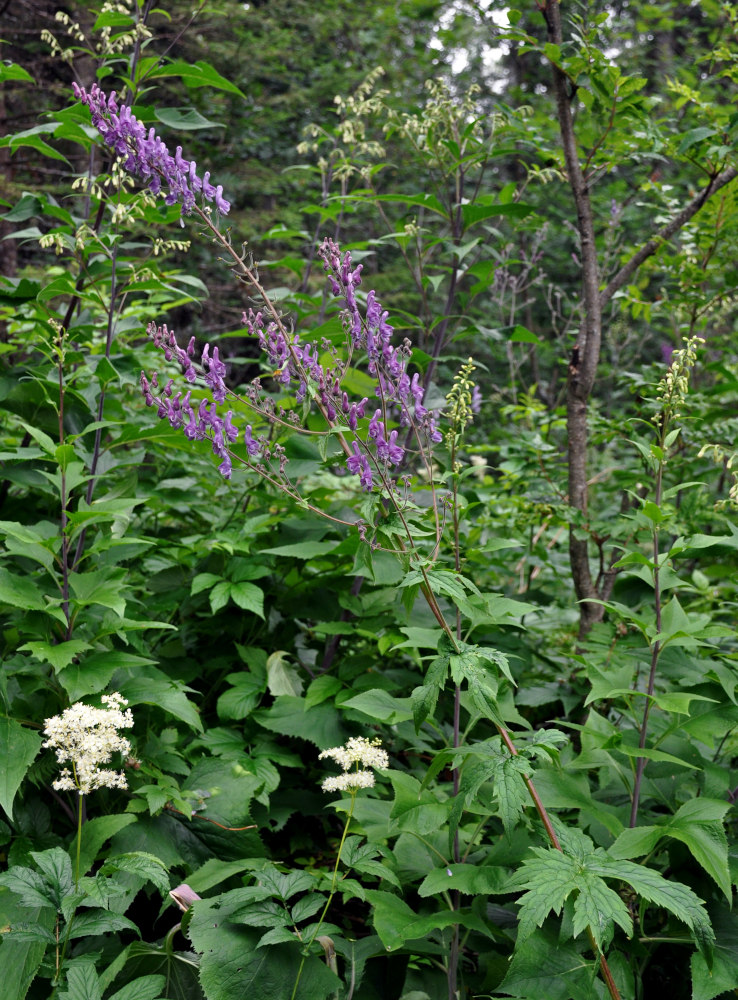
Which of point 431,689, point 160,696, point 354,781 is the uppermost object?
point 431,689

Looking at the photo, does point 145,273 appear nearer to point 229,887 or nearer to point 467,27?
point 229,887

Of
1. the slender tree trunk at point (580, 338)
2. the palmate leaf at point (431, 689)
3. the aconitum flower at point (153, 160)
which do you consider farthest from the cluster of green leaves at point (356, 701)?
the aconitum flower at point (153, 160)

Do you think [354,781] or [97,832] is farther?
[97,832]

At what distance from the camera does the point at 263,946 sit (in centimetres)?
176

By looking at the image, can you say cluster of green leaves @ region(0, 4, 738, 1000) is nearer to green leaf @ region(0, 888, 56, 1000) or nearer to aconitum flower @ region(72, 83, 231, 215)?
green leaf @ region(0, 888, 56, 1000)

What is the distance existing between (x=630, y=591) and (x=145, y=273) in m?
2.08

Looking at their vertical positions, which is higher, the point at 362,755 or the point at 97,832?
the point at 362,755

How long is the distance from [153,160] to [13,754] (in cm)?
149

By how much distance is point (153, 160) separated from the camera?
1.97m

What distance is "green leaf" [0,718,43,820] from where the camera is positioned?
5.87 ft

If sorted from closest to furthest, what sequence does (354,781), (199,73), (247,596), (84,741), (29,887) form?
(29,887) < (84,741) < (354,781) < (247,596) < (199,73)

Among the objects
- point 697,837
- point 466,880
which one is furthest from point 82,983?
point 697,837

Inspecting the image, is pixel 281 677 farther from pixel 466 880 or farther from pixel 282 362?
pixel 282 362

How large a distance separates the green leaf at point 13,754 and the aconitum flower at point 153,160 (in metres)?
1.34
